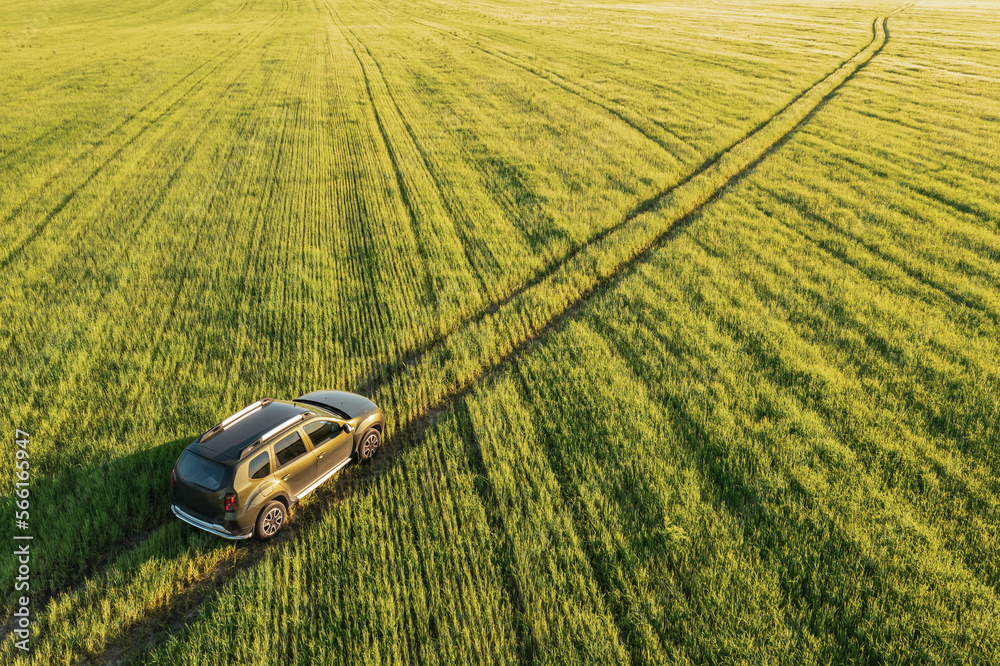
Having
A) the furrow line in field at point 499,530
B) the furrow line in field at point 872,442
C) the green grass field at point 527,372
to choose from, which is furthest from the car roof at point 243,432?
the furrow line in field at point 872,442

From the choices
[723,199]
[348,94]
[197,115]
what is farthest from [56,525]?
[348,94]

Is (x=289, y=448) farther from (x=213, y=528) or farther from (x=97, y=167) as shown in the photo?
(x=97, y=167)

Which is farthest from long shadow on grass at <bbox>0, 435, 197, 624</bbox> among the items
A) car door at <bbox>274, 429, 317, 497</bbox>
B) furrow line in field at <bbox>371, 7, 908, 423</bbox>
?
furrow line in field at <bbox>371, 7, 908, 423</bbox>

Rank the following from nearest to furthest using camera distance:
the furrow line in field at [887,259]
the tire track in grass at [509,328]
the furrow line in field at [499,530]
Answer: the furrow line in field at [499,530] → the tire track in grass at [509,328] → the furrow line in field at [887,259]

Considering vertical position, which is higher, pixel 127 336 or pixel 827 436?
pixel 127 336

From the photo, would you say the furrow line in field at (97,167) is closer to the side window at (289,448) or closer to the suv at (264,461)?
the suv at (264,461)

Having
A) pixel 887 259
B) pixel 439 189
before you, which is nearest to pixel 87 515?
pixel 439 189

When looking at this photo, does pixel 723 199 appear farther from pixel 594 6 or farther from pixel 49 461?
pixel 594 6
